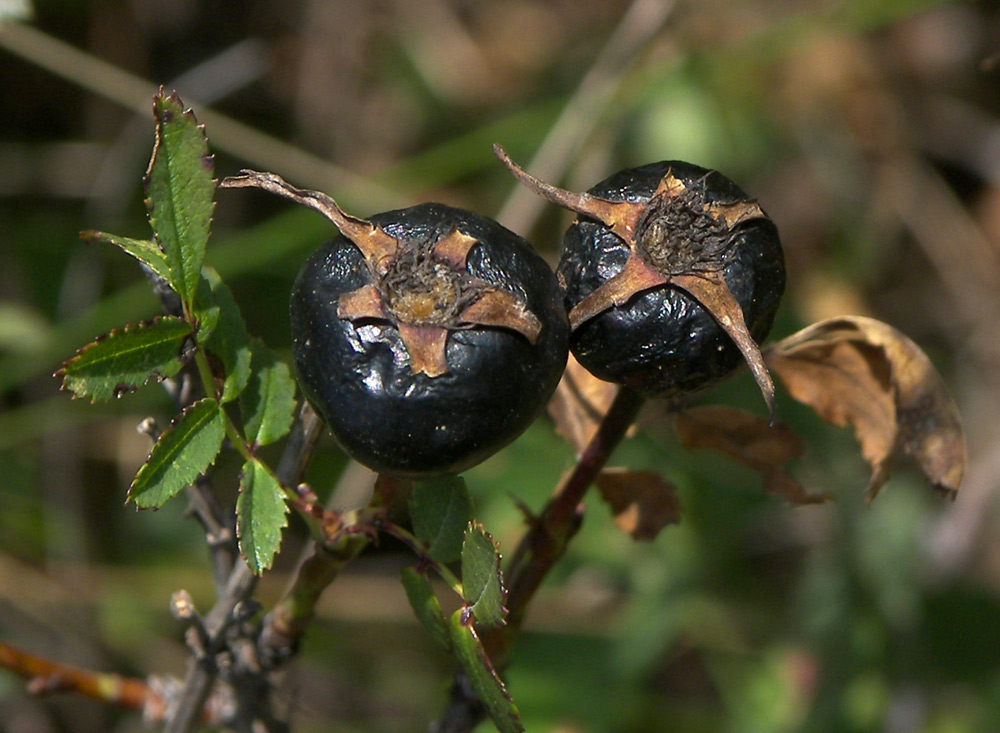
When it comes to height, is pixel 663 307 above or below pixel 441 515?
above

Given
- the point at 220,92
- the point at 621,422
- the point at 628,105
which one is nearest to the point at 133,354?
the point at 621,422

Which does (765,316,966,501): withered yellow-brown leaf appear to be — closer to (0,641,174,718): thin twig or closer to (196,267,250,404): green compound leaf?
(196,267,250,404): green compound leaf

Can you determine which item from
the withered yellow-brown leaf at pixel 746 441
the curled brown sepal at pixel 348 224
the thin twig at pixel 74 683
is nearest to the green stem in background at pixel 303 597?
the thin twig at pixel 74 683

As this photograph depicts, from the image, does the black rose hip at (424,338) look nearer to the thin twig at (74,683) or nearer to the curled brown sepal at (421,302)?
the curled brown sepal at (421,302)

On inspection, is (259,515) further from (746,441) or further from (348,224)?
(746,441)

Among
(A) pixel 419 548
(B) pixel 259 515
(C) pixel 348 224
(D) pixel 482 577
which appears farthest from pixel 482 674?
(C) pixel 348 224

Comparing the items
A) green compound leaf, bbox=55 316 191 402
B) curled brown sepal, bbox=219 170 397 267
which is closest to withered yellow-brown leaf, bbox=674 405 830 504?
curled brown sepal, bbox=219 170 397 267

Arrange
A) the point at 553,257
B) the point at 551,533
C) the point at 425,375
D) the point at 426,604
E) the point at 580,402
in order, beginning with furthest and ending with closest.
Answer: the point at 553,257 → the point at 580,402 → the point at 551,533 → the point at 426,604 → the point at 425,375
